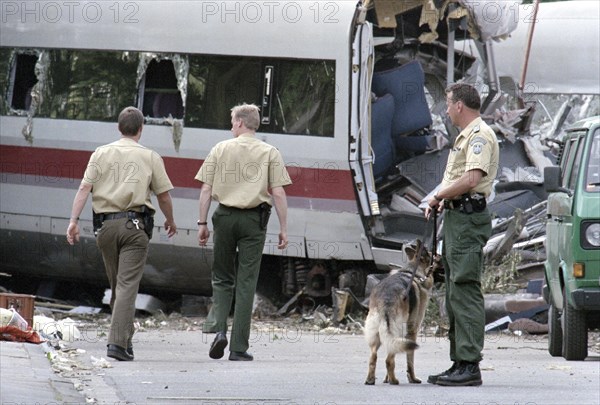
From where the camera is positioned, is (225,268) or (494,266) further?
(494,266)

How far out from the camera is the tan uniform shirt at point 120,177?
9914 mm

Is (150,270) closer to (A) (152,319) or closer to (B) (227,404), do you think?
(A) (152,319)

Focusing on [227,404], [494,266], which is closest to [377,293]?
[227,404]

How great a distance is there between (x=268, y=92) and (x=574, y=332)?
5.25 metres

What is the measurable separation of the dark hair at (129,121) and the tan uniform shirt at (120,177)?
0.43ft

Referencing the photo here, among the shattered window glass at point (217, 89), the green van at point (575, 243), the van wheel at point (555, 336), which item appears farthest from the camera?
the shattered window glass at point (217, 89)

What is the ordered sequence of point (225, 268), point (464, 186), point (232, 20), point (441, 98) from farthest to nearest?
1. point (441, 98)
2. point (232, 20)
3. point (225, 268)
4. point (464, 186)

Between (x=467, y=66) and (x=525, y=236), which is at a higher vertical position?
(x=467, y=66)

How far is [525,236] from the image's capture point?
1541 centimetres

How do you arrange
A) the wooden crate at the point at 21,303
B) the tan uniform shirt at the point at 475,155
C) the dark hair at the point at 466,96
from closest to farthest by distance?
the tan uniform shirt at the point at 475,155, the dark hair at the point at 466,96, the wooden crate at the point at 21,303

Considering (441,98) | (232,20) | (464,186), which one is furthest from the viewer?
(441,98)

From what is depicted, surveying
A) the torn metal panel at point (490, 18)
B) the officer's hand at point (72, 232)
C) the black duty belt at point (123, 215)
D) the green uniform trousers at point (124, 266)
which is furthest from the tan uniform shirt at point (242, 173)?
the torn metal panel at point (490, 18)

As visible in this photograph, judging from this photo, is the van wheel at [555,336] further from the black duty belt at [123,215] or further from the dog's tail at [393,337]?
the black duty belt at [123,215]

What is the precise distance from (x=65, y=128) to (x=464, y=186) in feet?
25.6
